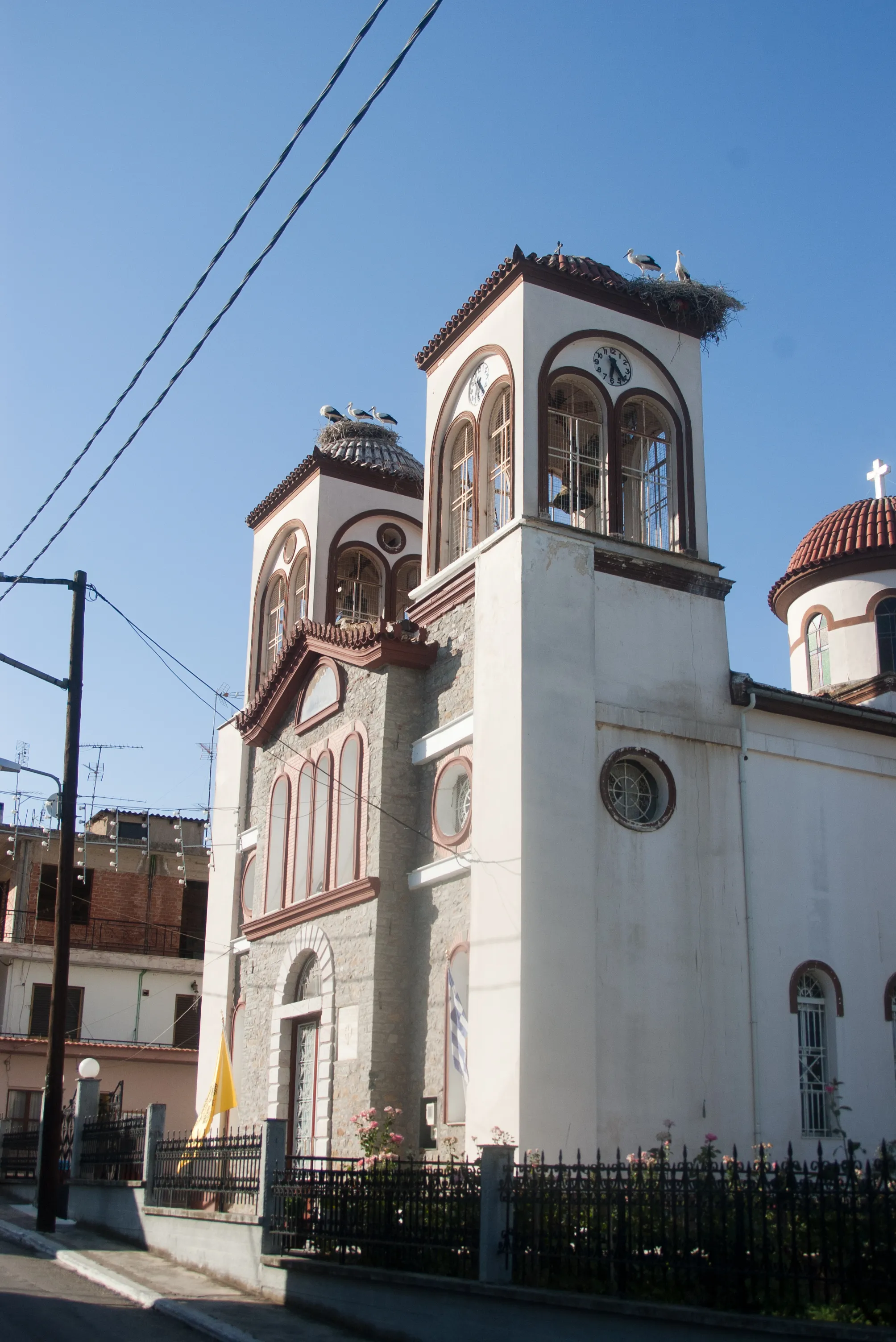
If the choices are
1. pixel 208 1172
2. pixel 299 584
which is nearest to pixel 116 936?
pixel 299 584

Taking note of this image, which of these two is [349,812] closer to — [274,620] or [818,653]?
[274,620]

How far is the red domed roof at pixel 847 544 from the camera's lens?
24828 mm

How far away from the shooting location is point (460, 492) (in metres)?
20.2

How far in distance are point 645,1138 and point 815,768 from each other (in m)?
5.69

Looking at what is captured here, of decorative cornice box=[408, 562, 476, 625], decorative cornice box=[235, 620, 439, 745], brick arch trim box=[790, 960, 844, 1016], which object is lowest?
brick arch trim box=[790, 960, 844, 1016]

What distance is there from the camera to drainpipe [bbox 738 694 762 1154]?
16.1 meters

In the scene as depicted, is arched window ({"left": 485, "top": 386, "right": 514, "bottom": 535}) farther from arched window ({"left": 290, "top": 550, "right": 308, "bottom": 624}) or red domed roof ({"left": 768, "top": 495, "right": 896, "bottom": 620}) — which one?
red domed roof ({"left": 768, "top": 495, "right": 896, "bottom": 620})

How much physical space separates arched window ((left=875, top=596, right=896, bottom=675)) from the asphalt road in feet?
54.9

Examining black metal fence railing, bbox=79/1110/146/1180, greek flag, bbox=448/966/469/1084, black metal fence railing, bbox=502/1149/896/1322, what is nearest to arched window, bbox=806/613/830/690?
greek flag, bbox=448/966/469/1084

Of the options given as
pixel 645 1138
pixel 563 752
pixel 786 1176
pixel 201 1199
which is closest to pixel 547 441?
pixel 563 752

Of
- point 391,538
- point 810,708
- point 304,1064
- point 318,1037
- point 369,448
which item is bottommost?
point 304,1064

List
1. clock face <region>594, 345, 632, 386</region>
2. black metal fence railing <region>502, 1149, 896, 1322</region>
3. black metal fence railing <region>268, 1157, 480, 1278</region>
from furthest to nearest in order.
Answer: clock face <region>594, 345, 632, 386</region>
black metal fence railing <region>268, 1157, 480, 1278</region>
black metal fence railing <region>502, 1149, 896, 1322</region>

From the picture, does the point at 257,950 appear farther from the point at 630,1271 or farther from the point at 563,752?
the point at 630,1271

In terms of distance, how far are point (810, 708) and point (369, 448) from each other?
425 inches
